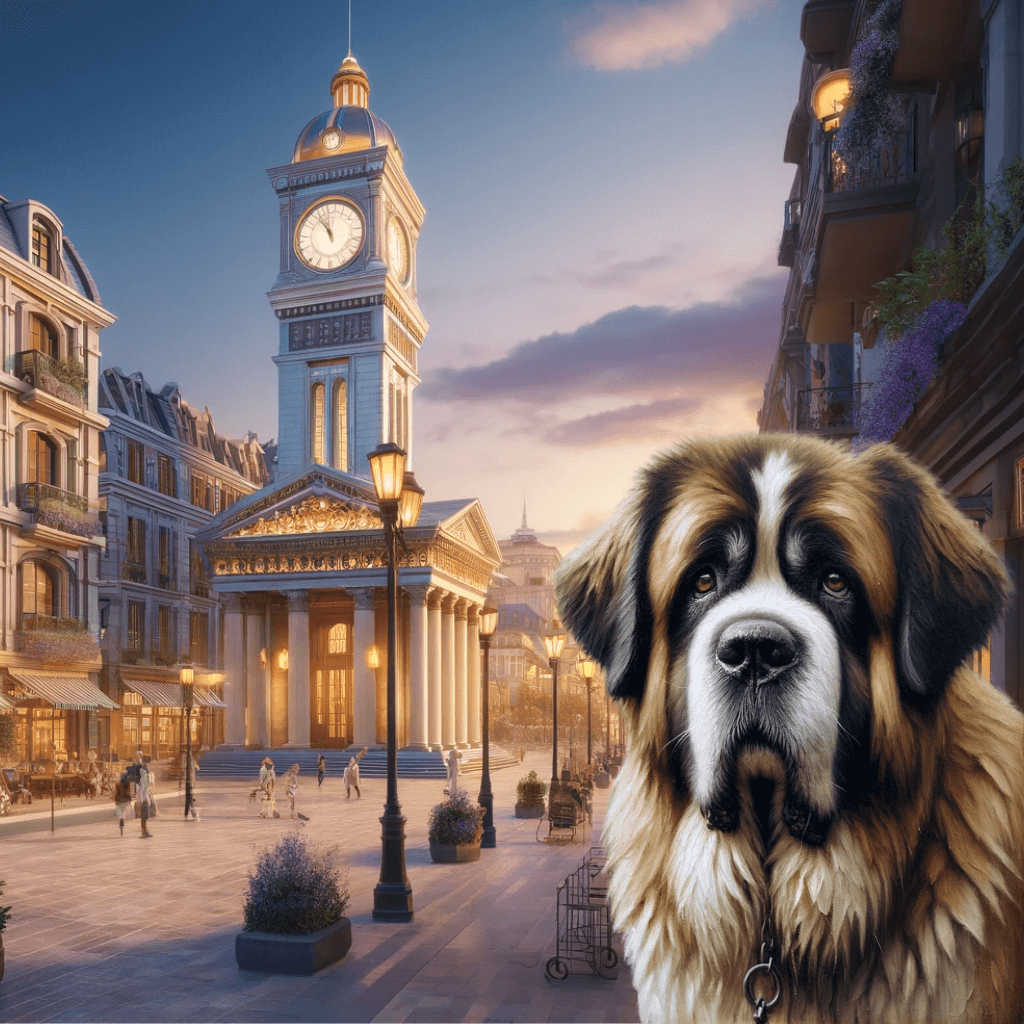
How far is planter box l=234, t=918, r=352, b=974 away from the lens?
10.5 meters

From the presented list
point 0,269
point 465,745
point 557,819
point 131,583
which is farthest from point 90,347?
point 465,745

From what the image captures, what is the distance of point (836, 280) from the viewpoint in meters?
11.5

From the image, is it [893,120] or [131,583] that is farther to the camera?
[131,583]

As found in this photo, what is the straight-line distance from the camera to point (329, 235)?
213ft

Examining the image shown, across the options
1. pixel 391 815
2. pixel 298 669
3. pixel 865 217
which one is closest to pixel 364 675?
pixel 298 669

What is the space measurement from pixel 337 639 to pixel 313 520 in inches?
337

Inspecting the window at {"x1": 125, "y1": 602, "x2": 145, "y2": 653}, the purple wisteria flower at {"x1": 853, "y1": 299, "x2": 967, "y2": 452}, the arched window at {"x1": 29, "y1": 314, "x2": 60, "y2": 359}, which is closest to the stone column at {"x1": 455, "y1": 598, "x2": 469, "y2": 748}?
the window at {"x1": 125, "y1": 602, "x2": 145, "y2": 653}

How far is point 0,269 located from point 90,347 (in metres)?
5.63

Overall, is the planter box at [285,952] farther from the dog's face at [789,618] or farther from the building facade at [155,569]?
the building facade at [155,569]

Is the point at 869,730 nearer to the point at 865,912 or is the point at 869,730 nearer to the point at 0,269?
the point at 865,912

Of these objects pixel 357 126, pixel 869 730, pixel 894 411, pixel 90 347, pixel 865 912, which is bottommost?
pixel 865 912

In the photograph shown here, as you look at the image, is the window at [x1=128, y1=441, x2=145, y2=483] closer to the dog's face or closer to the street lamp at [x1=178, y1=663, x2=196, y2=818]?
the street lamp at [x1=178, y1=663, x2=196, y2=818]

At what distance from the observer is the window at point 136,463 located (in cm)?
5194

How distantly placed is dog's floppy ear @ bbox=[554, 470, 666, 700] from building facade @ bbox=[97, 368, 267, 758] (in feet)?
155
